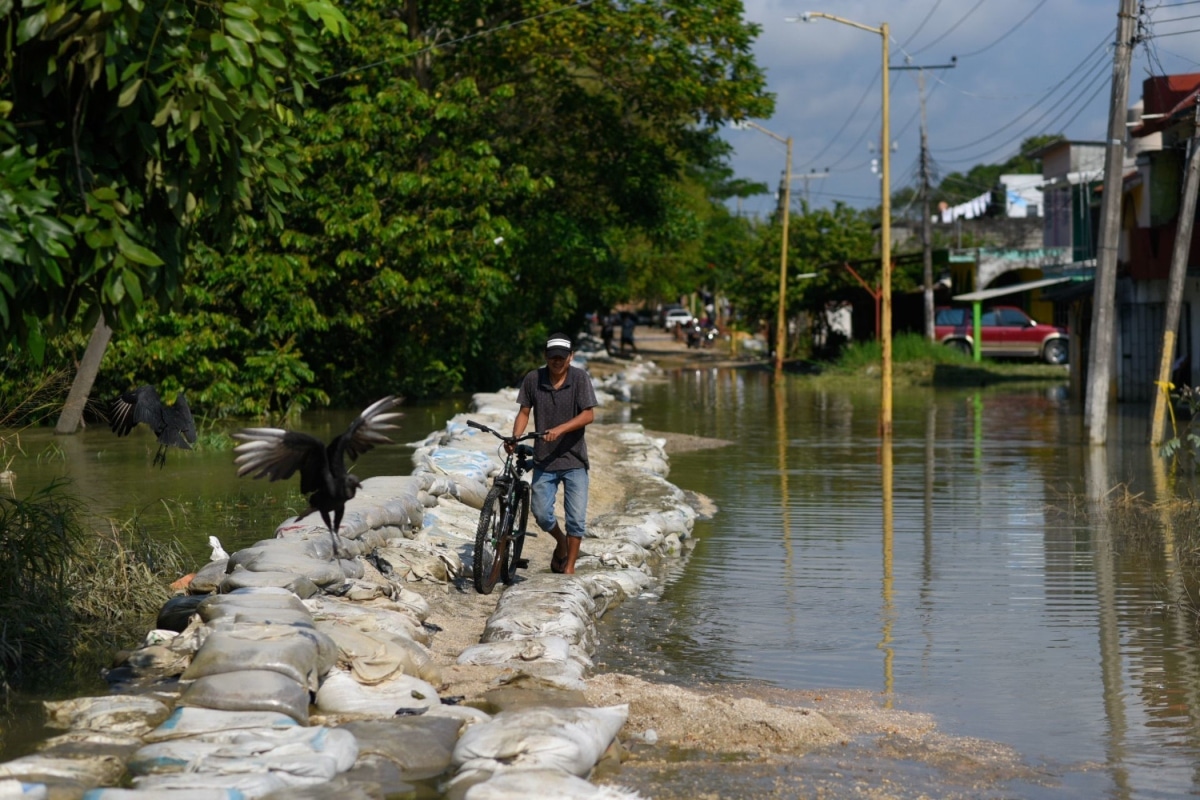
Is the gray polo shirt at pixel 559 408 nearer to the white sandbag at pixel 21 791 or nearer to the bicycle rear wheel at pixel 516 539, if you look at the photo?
the bicycle rear wheel at pixel 516 539

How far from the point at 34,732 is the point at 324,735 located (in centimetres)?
131

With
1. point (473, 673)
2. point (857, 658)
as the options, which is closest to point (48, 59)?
point (473, 673)

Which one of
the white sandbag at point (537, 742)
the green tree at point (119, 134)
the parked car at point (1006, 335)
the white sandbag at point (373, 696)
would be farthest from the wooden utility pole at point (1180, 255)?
the parked car at point (1006, 335)

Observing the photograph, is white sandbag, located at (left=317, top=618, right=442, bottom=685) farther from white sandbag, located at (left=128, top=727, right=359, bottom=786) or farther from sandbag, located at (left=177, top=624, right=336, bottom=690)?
white sandbag, located at (left=128, top=727, right=359, bottom=786)

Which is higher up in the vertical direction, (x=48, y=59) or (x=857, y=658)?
(x=48, y=59)

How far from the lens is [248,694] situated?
18.8ft

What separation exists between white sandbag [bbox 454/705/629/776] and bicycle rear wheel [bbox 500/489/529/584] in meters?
3.65

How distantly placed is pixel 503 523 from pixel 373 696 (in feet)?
9.63

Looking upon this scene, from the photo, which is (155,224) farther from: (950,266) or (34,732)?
(950,266)

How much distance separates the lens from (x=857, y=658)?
7898mm

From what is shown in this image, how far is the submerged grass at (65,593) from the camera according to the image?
6895 mm

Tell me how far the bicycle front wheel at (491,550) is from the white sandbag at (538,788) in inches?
154

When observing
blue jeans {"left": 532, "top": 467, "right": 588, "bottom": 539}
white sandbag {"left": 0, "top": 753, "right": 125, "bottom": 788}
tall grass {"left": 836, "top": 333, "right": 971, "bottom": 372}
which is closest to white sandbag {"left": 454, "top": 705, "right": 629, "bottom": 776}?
white sandbag {"left": 0, "top": 753, "right": 125, "bottom": 788}

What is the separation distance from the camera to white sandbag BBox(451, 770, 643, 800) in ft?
16.3
